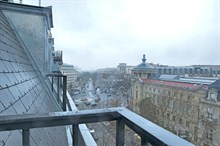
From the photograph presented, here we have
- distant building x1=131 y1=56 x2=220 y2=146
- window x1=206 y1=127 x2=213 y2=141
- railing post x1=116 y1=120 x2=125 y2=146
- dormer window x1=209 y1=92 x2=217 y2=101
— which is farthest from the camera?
dormer window x1=209 y1=92 x2=217 y2=101

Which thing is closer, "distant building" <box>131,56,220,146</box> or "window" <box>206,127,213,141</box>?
"window" <box>206,127,213,141</box>

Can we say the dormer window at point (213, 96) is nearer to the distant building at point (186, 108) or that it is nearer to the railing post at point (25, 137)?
the distant building at point (186, 108)

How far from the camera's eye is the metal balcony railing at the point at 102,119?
70 centimetres

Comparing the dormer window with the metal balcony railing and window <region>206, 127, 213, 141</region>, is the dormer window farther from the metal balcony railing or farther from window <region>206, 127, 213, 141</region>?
the metal balcony railing

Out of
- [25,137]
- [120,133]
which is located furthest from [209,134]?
[25,137]

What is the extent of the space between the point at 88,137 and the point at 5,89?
139 centimetres

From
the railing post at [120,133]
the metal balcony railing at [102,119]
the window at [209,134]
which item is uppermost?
the metal balcony railing at [102,119]

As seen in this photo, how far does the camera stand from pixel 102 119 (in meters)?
1.00

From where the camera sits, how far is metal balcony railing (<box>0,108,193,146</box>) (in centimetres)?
70

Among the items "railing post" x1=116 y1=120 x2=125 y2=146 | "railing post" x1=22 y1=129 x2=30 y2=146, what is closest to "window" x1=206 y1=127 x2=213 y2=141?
"railing post" x1=116 y1=120 x2=125 y2=146

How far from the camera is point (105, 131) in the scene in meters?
11.4

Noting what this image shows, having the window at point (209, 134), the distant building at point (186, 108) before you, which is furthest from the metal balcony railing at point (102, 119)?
the window at point (209, 134)

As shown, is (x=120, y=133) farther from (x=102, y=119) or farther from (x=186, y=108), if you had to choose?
(x=186, y=108)

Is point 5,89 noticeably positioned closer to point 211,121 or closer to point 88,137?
point 88,137
